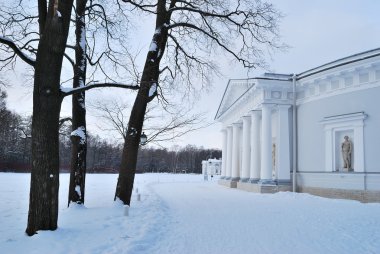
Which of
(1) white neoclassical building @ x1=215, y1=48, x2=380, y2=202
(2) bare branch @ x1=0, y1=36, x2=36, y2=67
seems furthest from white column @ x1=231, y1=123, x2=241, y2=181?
(2) bare branch @ x1=0, y1=36, x2=36, y2=67

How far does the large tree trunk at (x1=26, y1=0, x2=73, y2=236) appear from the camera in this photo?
7219mm

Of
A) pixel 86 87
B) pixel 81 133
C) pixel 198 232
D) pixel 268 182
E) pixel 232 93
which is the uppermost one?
pixel 232 93

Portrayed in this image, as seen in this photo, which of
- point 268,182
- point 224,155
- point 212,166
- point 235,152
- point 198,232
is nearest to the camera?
point 198,232

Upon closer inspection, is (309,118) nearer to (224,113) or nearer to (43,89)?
(224,113)

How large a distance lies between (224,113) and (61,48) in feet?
95.3

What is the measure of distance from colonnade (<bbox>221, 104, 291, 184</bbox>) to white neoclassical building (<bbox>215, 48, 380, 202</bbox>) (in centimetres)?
6

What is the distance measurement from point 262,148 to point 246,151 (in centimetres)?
455

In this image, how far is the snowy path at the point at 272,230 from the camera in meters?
7.63

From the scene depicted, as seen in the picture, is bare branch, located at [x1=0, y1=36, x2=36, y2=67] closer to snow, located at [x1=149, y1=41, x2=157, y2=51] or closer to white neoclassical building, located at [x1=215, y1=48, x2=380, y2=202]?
snow, located at [x1=149, y1=41, x2=157, y2=51]

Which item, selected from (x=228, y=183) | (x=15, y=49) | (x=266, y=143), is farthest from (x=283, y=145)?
(x=15, y=49)

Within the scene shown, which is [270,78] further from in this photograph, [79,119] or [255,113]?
[79,119]

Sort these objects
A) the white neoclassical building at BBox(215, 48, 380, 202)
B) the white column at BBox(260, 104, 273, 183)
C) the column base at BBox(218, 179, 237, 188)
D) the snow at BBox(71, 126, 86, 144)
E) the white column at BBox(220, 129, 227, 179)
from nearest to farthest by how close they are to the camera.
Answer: the snow at BBox(71, 126, 86, 144)
the white neoclassical building at BBox(215, 48, 380, 202)
the white column at BBox(260, 104, 273, 183)
the column base at BBox(218, 179, 237, 188)
the white column at BBox(220, 129, 227, 179)

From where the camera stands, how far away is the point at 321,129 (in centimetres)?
2111

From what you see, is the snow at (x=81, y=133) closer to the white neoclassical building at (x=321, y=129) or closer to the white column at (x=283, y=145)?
the white neoclassical building at (x=321, y=129)
